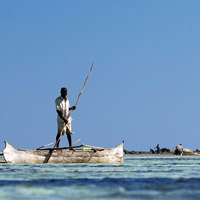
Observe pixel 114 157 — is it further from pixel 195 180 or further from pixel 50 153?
pixel 195 180

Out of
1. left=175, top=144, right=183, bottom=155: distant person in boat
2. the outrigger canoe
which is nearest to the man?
left=175, top=144, right=183, bottom=155: distant person in boat

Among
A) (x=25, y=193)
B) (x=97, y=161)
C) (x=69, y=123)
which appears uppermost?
(x=69, y=123)

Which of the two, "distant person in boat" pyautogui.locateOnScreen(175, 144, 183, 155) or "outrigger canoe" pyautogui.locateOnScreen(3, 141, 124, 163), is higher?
"distant person in boat" pyautogui.locateOnScreen(175, 144, 183, 155)

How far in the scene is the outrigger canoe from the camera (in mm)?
20062

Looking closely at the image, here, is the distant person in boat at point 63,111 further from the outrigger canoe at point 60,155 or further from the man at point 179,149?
the man at point 179,149

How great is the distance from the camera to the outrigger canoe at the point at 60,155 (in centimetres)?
2006

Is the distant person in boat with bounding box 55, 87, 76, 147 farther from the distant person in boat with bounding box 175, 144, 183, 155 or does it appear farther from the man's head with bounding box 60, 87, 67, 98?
the distant person in boat with bounding box 175, 144, 183, 155

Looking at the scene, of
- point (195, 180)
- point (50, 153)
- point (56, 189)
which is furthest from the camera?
point (50, 153)

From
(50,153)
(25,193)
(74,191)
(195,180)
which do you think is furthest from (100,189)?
(50,153)

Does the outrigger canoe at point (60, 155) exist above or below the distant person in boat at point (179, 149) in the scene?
below

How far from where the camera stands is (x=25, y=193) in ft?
31.0

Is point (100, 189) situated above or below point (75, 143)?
below

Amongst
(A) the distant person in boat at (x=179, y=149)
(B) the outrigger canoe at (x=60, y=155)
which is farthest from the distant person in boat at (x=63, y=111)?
(A) the distant person in boat at (x=179, y=149)

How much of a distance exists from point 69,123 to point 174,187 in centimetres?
1029
